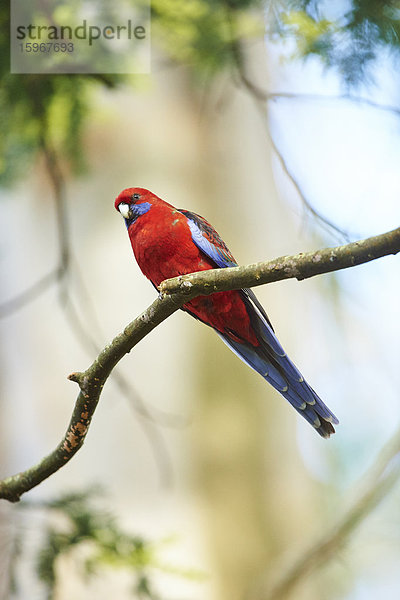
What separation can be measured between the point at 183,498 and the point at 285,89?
4.86 ft

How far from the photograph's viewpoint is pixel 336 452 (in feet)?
8.90

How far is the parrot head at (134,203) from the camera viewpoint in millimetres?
1304

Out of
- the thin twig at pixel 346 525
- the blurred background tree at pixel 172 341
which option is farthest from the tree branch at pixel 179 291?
the thin twig at pixel 346 525

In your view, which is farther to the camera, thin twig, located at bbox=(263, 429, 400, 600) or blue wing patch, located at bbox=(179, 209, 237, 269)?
thin twig, located at bbox=(263, 429, 400, 600)

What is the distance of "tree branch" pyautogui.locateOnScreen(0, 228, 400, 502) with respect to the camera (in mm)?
766

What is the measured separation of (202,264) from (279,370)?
11.1 inches

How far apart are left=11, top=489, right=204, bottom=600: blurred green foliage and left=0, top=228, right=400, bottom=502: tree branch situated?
0.46m

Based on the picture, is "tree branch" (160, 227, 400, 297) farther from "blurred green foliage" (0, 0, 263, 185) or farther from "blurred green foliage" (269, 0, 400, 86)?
"blurred green foliage" (0, 0, 263, 185)

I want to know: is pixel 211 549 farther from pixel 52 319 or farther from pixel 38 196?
pixel 38 196

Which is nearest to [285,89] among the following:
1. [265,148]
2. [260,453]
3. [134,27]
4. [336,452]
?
[265,148]

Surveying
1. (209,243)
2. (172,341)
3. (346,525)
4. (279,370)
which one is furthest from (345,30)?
(346,525)

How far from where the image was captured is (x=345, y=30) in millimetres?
1452

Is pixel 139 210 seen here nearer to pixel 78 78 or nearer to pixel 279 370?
pixel 279 370

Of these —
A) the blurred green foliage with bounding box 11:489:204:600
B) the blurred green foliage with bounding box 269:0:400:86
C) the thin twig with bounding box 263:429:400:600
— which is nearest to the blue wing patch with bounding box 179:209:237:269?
the blurred green foliage with bounding box 269:0:400:86
